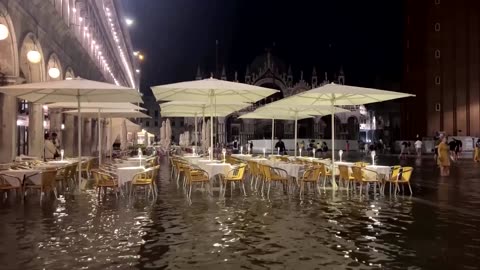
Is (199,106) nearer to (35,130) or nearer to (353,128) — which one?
(35,130)

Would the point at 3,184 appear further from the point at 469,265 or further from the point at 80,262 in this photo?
the point at 469,265

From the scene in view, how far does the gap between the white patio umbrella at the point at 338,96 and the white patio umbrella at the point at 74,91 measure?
4.46m

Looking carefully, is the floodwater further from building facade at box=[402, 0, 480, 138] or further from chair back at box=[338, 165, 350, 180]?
building facade at box=[402, 0, 480, 138]

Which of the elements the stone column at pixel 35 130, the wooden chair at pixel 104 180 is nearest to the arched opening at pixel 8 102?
the stone column at pixel 35 130

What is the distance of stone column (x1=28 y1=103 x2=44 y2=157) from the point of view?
1906 centimetres

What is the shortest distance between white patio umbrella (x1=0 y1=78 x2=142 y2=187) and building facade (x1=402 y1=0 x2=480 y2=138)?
1522 inches

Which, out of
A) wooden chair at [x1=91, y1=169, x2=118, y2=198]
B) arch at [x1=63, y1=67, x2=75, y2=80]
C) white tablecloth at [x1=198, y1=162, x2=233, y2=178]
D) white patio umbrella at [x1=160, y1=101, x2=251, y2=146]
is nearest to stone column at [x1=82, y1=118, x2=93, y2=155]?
arch at [x1=63, y1=67, x2=75, y2=80]

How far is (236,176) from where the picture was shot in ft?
40.5

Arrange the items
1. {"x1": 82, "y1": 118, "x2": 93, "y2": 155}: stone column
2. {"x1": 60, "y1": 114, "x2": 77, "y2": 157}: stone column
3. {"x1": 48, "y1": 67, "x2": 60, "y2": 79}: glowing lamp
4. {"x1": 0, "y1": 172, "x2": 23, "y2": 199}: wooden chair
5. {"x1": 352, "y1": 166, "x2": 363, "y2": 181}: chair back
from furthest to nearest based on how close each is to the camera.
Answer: {"x1": 82, "y1": 118, "x2": 93, "y2": 155}: stone column → {"x1": 60, "y1": 114, "x2": 77, "y2": 157}: stone column → {"x1": 48, "y1": 67, "x2": 60, "y2": 79}: glowing lamp → {"x1": 352, "y1": 166, "x2": 363, "y2": 181}: chair back → {"x1": 0, "y1": 172, "x2": 23, "y2": 199}: wooden chair

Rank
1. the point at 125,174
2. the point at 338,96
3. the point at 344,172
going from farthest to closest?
the point at 338,96 < the point at 344,172 < the point at 125,174

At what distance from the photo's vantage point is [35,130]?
19.2m

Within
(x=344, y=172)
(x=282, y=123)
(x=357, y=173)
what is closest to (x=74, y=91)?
(x=344, y=172)

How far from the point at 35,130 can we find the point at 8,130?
395 cm

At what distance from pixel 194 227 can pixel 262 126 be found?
56.1 metres
